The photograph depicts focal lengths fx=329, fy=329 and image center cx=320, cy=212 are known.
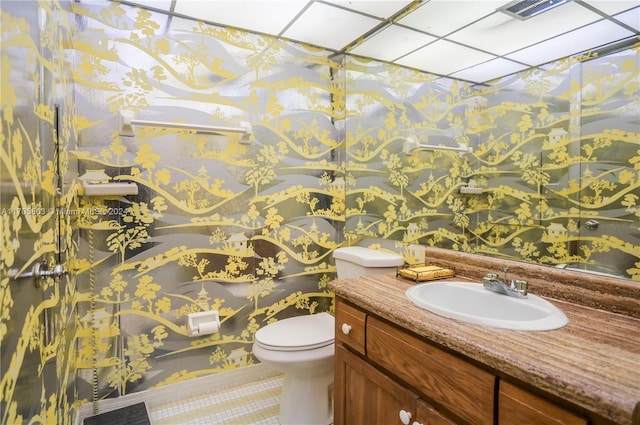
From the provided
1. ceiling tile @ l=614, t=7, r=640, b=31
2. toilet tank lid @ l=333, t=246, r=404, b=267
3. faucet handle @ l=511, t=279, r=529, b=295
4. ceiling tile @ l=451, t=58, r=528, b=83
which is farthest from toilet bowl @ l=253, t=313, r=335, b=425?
ceiling tile @ l=614, t=7, r=640, b=31

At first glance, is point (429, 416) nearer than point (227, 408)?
Yes

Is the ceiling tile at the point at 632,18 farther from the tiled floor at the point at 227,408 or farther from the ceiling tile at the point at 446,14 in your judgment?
the tiled floor at the point at 227,408

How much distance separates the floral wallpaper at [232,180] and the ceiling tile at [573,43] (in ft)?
0.16

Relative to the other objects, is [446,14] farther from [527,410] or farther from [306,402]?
[306,402]

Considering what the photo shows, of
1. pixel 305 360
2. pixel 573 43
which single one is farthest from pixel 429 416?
pixel 573 43

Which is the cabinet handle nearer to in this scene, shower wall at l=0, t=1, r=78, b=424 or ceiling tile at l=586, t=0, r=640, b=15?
shower wall at l=0, t=1, r=78, b=424

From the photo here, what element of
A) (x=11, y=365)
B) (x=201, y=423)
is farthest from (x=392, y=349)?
(x=201, y=423)

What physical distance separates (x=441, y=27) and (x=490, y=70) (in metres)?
0.42

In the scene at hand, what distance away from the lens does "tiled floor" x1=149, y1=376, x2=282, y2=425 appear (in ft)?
5.97

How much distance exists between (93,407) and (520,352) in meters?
2.09

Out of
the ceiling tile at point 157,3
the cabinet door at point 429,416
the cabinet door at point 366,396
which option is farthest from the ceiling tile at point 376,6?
the cabinet door at point 429,416

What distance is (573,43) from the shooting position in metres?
1.16

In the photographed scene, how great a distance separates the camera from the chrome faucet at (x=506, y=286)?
1179 mm

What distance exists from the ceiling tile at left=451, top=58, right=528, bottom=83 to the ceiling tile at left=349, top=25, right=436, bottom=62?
34 cm
